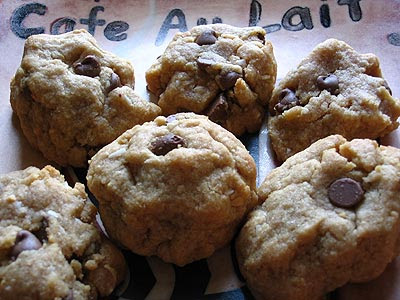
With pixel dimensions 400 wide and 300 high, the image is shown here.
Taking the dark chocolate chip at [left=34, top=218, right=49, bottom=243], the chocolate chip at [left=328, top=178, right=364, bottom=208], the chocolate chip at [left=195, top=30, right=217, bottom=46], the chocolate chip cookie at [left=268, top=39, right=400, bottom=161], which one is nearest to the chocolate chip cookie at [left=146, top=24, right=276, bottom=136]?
the chocolate chip at [left=195, top=30, right=217, bottom=46]

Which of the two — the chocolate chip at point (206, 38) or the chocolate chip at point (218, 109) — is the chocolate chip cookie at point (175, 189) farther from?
the chocolate chip at point (206, 38)

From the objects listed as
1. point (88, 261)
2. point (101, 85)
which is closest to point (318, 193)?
point (88, 261)

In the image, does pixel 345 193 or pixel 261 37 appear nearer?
pixel 345 193

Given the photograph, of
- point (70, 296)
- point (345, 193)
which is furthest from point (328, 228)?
point (70, 296)

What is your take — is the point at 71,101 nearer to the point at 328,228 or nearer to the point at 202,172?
the point at 202,172

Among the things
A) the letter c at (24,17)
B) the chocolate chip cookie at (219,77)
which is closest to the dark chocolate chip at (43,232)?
the chocolate chip cookie at (219,77)

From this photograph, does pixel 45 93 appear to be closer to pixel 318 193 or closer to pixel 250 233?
pixel 250 233

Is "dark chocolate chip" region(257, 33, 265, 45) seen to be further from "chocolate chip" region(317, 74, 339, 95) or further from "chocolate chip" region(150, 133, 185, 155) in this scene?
"chocolate chip" region(150, 133, 185, 155)
